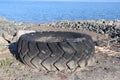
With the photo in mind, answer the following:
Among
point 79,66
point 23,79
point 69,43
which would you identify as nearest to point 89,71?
point 79,66

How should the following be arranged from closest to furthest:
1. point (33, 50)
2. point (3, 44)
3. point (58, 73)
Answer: point (58, 73)
point (33, 50)
point (3, 44)

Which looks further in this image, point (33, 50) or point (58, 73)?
point (33, 50)

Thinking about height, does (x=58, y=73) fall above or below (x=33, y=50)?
below

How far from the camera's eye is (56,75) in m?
7.72

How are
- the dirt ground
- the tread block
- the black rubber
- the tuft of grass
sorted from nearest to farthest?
the dirt ground → the black rubber → the tread block → the tuft of grass

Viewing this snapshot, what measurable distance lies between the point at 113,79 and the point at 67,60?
44.2 inches

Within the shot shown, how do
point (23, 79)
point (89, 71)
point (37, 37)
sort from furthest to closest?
point (37, 37), point (89, 71), point (23, 79)

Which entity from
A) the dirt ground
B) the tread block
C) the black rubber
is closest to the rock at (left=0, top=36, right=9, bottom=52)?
the dirt ground

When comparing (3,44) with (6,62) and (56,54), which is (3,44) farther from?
(56,54)

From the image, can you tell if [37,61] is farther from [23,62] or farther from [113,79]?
[113,79]

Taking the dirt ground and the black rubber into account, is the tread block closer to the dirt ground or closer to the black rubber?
the black rubber

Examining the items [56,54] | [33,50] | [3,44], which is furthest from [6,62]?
[3,44]

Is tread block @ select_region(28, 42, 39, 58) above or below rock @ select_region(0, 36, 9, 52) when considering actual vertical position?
above

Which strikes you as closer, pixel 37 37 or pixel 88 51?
pixel 88 51
